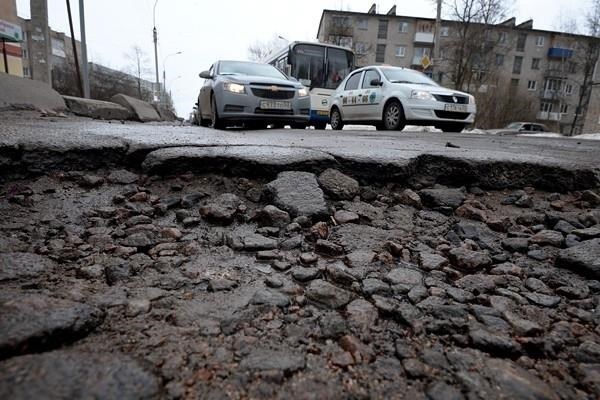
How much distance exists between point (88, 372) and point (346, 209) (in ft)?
4.61

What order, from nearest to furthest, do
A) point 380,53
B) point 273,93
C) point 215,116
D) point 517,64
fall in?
point 273,93, point 215,116, point 380,53, point 517,64

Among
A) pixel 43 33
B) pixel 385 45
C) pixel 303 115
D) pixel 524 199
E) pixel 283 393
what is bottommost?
pixel 283 393

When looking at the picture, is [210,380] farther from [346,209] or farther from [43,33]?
[43,33]

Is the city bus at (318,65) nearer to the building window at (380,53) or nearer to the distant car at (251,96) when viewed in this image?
the distant car at (251,96)

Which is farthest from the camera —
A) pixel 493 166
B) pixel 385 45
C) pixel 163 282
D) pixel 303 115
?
pixel 385 45

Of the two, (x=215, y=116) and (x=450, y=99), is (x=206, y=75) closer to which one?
(x=215, y=116)

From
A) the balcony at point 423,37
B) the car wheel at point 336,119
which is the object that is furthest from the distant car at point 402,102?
the balcony at point 423,37

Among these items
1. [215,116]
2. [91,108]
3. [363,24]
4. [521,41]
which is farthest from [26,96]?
[521,41]

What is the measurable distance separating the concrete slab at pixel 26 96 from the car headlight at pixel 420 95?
8.03 meters

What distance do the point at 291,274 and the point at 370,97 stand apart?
7.98 meters

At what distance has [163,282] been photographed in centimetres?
124

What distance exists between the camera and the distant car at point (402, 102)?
7680 millimetres

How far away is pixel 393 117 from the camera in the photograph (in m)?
8.23

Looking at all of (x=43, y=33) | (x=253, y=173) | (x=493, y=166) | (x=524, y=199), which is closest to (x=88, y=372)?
(x=253, y=173)
